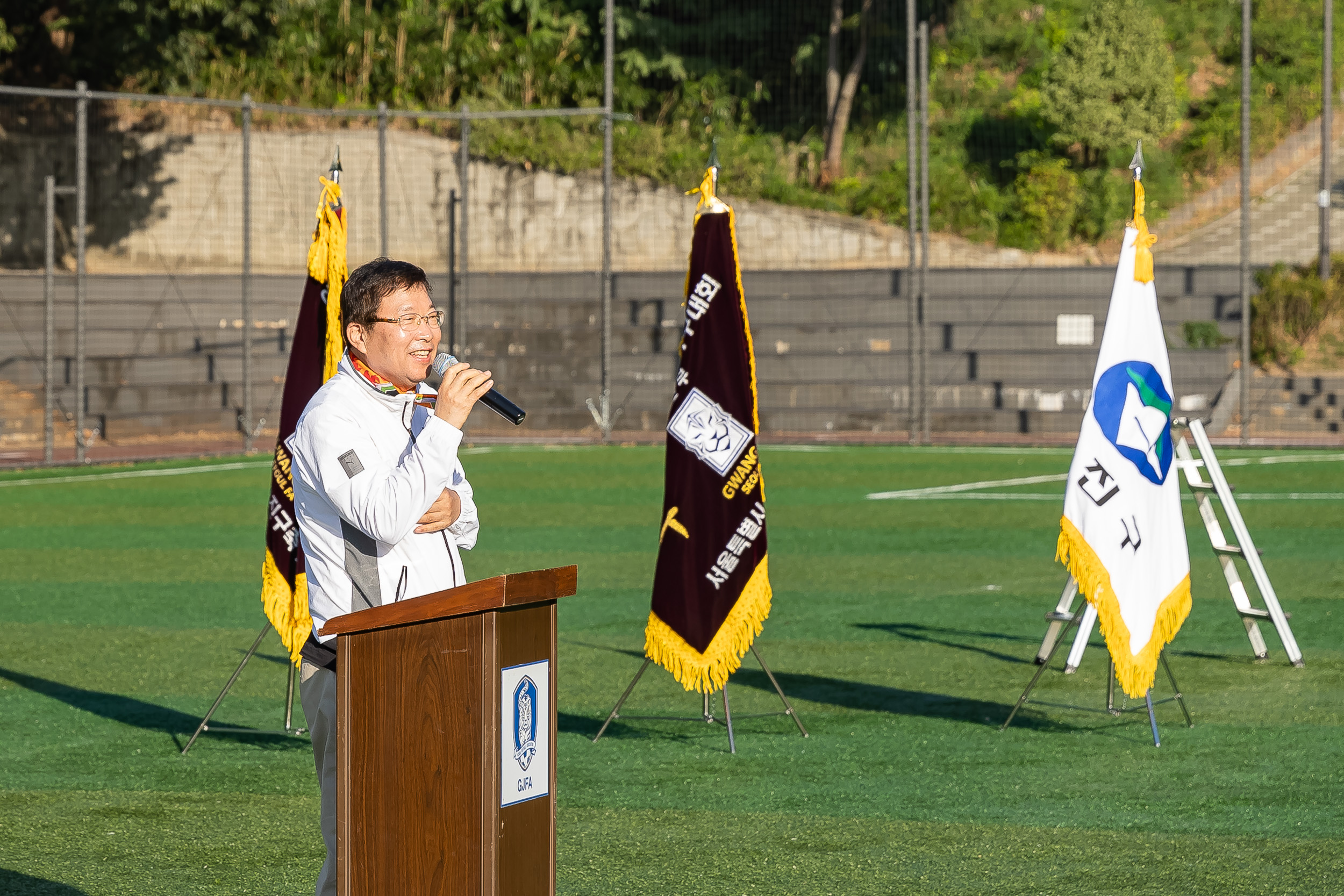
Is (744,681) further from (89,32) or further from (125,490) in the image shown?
(89,32)

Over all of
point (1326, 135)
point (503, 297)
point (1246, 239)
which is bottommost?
point (503, 297)

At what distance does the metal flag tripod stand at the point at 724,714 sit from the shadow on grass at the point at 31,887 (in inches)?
99.5

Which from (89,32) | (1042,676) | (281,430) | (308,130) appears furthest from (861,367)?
(281,430)

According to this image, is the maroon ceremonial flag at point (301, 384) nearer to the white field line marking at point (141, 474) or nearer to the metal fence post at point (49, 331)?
the white field line marking at point (141, 474)

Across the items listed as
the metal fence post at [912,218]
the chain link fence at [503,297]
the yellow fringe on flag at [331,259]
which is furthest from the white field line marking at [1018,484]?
the yellow fringe on flag at [331,259]

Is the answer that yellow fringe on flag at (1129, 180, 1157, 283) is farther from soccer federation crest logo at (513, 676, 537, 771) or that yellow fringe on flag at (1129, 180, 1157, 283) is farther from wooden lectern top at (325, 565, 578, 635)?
soccer federation crest logo at (513, 676, 537, 771)

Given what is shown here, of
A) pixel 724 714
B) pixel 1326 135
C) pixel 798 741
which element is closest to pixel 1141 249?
pixel 798 741

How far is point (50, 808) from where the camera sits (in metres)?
6.39

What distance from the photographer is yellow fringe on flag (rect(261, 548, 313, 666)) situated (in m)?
7.49

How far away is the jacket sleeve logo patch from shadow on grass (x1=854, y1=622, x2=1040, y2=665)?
637cm

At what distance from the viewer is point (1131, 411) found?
7469mm

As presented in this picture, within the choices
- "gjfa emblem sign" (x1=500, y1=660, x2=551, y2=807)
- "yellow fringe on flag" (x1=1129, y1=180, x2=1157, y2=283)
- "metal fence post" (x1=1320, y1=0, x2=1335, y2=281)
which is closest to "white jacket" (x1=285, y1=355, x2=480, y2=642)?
"gjfa emblem sign" (x1=500, y1=660, x2=551, y2=807)

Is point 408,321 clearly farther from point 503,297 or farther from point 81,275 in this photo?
point 503,297

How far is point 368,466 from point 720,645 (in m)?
3.93
